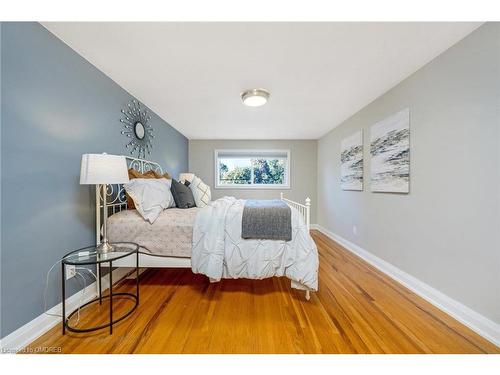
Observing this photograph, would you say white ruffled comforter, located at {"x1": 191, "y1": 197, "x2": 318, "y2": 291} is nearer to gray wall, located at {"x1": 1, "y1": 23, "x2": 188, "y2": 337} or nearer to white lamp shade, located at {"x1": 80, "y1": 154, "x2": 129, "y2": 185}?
white lamp shade, located at {"x1": 80, "y1": 154, "x2": 129, "y2": 185}

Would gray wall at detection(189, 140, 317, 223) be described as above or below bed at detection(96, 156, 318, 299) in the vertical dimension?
above

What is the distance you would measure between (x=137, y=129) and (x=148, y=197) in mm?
1182

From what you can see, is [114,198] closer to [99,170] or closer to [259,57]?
[99,170]

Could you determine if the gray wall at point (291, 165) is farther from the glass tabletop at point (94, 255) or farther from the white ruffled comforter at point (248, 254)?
the glass tabletop at point (94, 255)

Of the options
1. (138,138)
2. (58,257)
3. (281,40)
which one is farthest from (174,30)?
(58,257)

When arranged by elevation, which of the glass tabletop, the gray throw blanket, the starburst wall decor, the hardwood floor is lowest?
the hardwood floor

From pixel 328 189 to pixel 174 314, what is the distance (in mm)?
3578

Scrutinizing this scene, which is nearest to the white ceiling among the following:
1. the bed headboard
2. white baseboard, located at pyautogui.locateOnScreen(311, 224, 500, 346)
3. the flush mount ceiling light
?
the flush mount ceiling light

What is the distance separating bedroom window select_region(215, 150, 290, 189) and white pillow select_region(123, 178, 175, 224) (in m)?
2.77

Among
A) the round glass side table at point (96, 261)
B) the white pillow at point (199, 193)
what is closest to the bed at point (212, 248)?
the round glass side table at point (96, 261)

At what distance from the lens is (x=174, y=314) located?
156cm

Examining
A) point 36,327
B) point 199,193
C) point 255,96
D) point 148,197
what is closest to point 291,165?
point 255,96

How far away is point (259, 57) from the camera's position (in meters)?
1.69

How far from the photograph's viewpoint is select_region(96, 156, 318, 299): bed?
1652 millimetres
